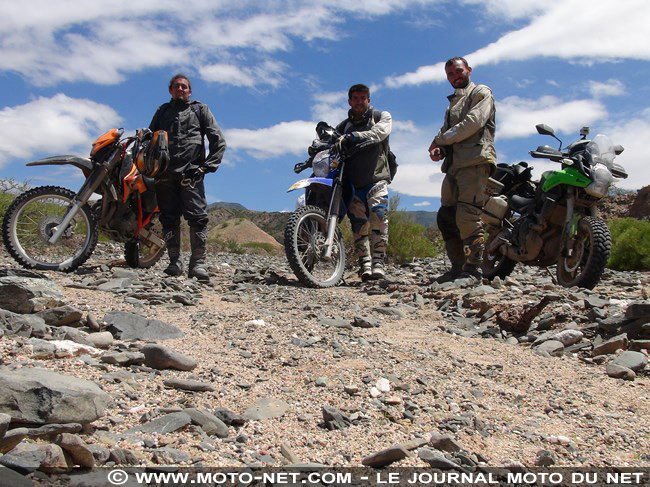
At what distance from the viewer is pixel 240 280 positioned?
633 cm

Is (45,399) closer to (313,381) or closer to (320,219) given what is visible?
(313,381)

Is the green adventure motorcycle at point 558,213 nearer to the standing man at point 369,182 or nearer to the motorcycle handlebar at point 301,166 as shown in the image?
the standing man at point 369,182

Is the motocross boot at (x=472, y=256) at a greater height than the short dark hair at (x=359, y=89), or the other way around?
the short dark hair at (x=359, y=89)

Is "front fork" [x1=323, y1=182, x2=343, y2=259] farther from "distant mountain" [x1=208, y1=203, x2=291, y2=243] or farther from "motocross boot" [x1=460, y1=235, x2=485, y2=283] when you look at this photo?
"distant mountain" [x1=208, y1=203, x2=291, y2=243]

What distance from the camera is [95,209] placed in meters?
6.16

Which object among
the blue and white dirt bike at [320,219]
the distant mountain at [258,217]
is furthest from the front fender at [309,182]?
the distant mountain at [258,217]

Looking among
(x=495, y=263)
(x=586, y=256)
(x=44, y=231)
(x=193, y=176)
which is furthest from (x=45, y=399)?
Answer: (x=495, y=263)

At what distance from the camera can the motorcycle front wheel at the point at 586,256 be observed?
5246 mm

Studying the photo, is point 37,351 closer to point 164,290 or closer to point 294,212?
point 164,290

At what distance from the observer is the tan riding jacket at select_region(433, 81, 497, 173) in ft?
19.8

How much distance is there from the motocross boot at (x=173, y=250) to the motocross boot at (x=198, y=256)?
0.46 feet

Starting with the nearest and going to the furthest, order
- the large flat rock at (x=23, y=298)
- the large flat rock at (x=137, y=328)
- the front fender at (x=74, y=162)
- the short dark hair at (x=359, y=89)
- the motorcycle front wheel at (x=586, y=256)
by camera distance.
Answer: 1. the large flat rock at (x=137, y=328)
2. the large flat rock at (x=23, y=298)
3. the motorcycle front wheel at (x=586, y=256)
4. the front fender at (x=74, y=162)
5. the short dark hair at (x=359, y=89)

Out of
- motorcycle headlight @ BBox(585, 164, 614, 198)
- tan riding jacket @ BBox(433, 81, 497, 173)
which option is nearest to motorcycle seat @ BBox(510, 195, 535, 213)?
tan riding jacket @ BBox(433, 81, 497, 173)

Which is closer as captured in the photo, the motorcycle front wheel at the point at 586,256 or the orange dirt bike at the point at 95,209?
the motorcycle front wheel at the point at 586,256
